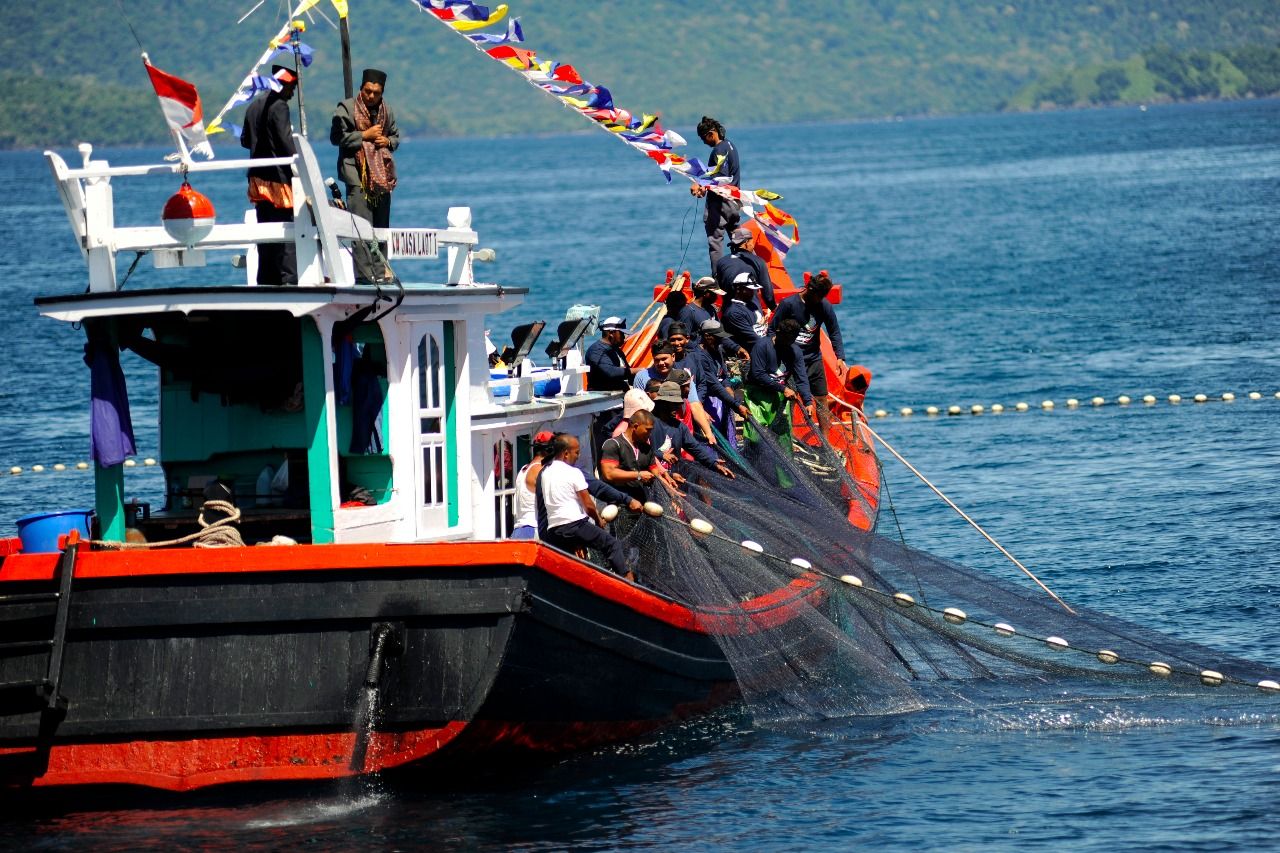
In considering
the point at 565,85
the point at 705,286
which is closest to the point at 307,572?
the point at 565,85

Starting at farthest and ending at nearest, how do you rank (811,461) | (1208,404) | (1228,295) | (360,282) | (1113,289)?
(1113,289)
(1228,295)
(1208,404)
(811,461)
(360,282)

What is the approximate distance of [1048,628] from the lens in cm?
1620

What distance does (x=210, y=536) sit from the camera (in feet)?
46.8

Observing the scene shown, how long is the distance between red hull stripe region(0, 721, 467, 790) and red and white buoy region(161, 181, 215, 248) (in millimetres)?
3510

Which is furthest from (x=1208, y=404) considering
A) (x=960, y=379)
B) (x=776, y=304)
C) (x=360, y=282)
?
(x=360, y=282)

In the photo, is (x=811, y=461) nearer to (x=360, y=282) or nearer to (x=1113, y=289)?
(x=360, y=282)

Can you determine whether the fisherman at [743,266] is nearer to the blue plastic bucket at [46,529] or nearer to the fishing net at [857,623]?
the fishing net at [857,623]

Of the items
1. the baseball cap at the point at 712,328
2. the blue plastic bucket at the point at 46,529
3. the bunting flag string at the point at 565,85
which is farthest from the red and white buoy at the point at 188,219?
the baseball cap at the point at 712,328

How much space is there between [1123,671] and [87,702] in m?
8.00

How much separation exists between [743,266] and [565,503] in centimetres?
746

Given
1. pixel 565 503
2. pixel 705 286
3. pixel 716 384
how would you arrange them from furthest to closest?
1. pixel 705 286
2. pixel 716 384
3. pixel 565 503

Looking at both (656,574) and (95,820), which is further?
(656,574)

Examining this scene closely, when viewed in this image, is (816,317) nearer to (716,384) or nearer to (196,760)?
(716,384)

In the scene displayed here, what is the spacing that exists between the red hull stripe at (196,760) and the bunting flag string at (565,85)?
5394mm
